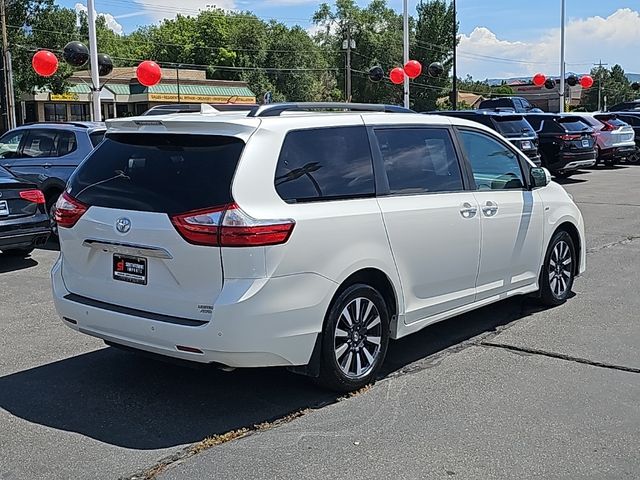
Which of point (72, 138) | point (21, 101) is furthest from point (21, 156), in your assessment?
point (21, 101)

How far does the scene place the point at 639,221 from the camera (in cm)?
1298

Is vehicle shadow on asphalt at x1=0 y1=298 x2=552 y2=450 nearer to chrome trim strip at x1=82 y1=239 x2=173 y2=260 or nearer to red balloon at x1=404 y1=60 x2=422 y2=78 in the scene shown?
chrome trim strip at x1=82 y1=239 x2=173 y2=260

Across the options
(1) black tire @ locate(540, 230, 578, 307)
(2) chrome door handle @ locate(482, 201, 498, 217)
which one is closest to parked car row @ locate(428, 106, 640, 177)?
(1) black tire @ locate(540, 230, 578, 307)

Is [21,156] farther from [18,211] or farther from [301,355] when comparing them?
[301,355]

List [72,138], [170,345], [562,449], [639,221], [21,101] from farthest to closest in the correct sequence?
[21,101]
[639,221]
[72,138]
[170,345]
[562,449]

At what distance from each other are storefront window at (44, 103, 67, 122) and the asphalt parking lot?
2096 inches

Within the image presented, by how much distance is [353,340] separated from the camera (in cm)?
500

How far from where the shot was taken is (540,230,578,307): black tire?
7023 millimetres

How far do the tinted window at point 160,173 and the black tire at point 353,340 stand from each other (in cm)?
107

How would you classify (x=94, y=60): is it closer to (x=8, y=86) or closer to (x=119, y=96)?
(x=8, y=86)

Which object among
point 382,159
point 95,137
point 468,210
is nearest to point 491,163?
point 468,210

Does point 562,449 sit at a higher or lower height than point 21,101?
lower

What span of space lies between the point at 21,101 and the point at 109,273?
167 feet

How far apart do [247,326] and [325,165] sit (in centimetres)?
123
